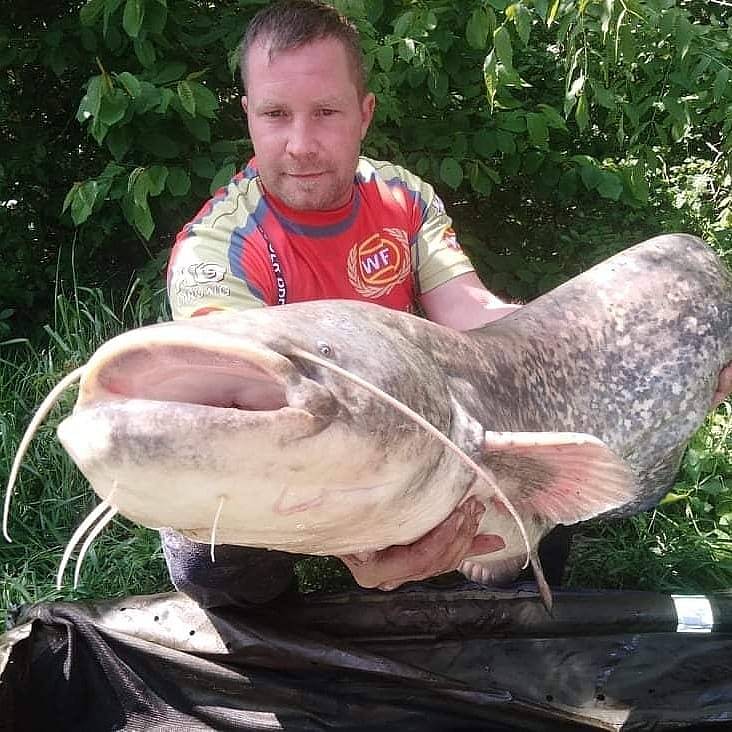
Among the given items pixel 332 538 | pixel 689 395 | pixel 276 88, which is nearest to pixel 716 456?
pixel 689 395

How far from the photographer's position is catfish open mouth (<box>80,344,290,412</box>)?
726mm

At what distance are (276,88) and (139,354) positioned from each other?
102 centimetres

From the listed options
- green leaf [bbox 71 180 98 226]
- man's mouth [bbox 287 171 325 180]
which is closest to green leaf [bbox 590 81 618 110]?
man's mouth [bbox 287 171 325 180]

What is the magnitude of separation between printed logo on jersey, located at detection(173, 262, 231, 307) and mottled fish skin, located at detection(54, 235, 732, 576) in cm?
48

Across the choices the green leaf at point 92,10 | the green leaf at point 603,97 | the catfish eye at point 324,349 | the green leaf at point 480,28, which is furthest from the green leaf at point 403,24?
the catfish eye at point 324,349

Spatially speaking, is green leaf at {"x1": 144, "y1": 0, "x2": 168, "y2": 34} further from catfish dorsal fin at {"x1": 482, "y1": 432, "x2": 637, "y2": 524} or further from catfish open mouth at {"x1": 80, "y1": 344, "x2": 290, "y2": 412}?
catfish open mouth at {"x1": 80, "y1": 344, "x2": 290, "y2": 412}

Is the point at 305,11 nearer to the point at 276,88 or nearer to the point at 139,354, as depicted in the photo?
the point at 276,88

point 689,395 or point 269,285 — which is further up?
point 269,285

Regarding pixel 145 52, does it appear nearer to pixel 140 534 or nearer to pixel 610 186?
pixel 140 534

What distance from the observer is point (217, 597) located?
1771 millimetres

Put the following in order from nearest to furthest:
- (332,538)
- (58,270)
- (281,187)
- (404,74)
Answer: (332,538) → (281,187) → (404,74) → (58,270)

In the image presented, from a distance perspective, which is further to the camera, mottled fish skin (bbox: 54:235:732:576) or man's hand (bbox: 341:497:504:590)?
man's hand (bbox: 341:497:504:590)

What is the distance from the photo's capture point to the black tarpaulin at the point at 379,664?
1.77 meters

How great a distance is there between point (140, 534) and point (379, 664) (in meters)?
0.81
